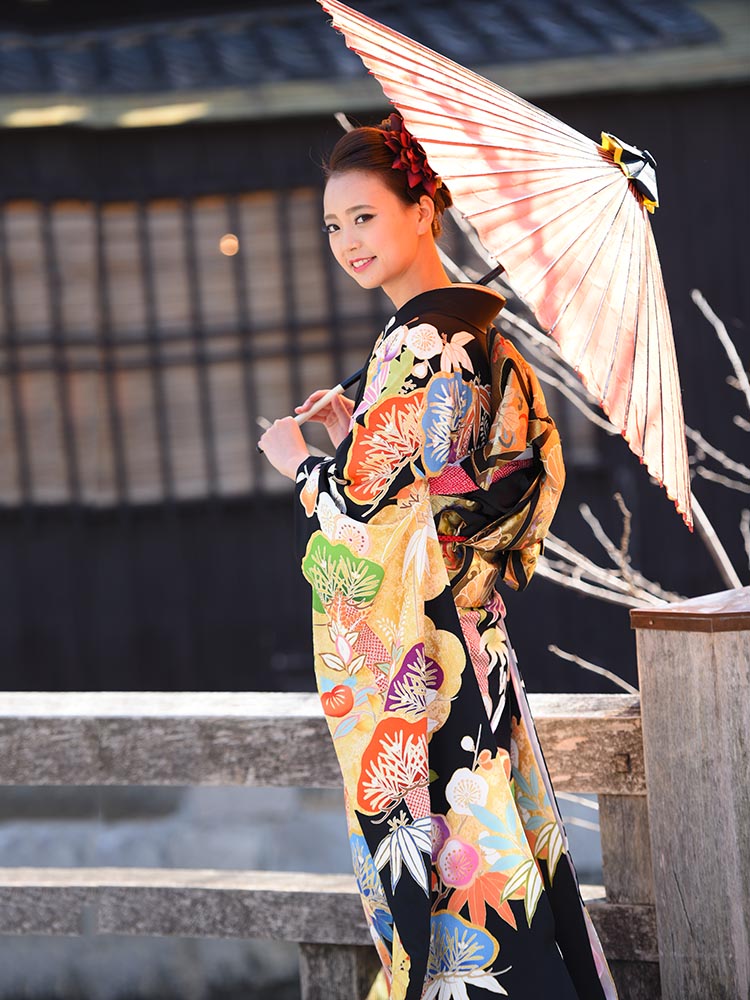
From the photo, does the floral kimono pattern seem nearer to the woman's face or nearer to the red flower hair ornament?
the woman's face

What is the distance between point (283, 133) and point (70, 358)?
167 centimetres

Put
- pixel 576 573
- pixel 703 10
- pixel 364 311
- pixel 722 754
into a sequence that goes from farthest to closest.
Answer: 1. pixel 364 311
2. pixel 703 10
3. pixel 576 573
4. pixel 722 754

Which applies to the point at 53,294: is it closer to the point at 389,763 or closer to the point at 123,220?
the point at 123,220

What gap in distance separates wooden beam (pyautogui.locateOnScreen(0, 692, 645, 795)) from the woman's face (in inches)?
42.5

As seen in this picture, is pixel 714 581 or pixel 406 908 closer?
pixel 406 908

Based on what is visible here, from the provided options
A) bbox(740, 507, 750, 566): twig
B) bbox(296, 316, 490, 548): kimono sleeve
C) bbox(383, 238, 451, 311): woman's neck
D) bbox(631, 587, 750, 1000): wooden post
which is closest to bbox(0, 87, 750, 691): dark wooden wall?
bbox(740, 507, 750, 566): twig

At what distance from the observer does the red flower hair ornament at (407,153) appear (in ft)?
7.07

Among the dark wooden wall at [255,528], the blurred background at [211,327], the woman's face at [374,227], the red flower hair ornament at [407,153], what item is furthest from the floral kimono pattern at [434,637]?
the dark wooden wall at [255,528]

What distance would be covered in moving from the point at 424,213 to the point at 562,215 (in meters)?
0.29

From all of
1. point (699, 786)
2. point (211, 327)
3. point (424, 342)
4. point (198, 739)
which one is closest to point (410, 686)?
point (424, 342)

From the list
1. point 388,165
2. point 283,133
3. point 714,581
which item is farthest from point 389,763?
point 283,133

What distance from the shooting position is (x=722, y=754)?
2318 mm

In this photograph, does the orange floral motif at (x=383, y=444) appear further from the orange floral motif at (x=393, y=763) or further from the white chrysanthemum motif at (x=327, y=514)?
the orange floral motif at (x=393, y=763)

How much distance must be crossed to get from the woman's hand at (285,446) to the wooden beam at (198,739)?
770mm
